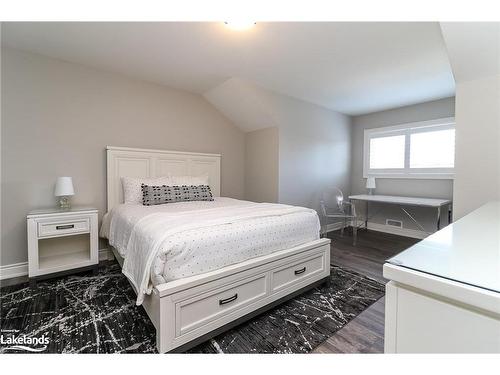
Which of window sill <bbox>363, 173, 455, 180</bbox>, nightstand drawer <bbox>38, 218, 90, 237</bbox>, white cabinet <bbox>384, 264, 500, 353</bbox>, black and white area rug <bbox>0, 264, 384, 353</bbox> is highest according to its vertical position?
window sill <bbox>363, 173, 455, 180</bbox>

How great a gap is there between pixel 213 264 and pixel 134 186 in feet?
5.87

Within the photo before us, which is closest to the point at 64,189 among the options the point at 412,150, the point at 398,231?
the point at 398,231

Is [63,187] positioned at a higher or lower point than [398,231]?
higher

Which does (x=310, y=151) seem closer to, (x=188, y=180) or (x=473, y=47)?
(x=188, y=180)

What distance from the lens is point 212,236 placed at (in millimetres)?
1519

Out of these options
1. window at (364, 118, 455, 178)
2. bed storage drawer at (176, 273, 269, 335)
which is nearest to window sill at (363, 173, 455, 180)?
window at (364, 118, 455, 178)

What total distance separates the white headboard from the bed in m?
0.67

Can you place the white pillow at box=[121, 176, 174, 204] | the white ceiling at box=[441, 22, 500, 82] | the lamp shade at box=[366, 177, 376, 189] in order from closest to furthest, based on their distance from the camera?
the white ceiling at box=[441, 22, 500, 82], the white pillow at box=[121, 176, 174, 204], the lamp shade at box=[366, 177, 376, 189]

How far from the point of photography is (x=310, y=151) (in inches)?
156

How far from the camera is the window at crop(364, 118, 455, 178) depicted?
3.54m

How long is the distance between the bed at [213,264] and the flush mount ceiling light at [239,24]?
1544 mm

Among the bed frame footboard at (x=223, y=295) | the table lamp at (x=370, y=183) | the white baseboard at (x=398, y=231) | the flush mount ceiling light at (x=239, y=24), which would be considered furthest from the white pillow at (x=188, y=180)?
the white baseboard at (x=398, y=231)

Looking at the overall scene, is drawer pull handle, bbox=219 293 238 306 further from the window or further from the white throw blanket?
the window
